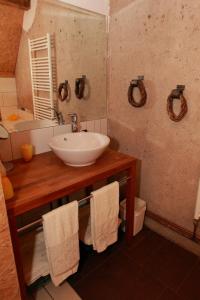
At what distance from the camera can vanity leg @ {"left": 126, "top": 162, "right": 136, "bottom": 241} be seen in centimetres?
156

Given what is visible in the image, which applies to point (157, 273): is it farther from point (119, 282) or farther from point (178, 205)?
point (178, 205)

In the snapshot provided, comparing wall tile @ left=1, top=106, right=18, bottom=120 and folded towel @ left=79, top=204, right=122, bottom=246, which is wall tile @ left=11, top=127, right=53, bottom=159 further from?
folded towel @ left=79, top=204, right=122, bottom=246

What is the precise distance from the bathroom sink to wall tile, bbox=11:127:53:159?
15cm

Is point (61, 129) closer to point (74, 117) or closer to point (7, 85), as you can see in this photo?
point (74, 117)

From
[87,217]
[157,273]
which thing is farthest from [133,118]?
[157,273]

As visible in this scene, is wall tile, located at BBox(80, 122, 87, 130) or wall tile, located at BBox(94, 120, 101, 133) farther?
wall tile, located at BBox(94, 120, 101, 133)

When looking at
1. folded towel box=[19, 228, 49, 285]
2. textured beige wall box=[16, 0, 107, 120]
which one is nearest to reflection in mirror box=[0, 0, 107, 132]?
textured beige wall box=[16, 0, 107, 120]

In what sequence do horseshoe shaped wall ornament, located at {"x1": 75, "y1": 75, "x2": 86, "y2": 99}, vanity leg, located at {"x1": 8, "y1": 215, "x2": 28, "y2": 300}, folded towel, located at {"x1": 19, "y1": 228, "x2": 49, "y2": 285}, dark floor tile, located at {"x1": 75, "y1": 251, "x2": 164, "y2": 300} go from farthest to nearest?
horseshoe shaped wall ornament, located at {"x1": 75, "y1": 75, "x2": 86, "y2": 99}, dark floor tile, located at {"x1": 75, "y1": 251, "x2": 164, "y2": 300}, folded towel, located at {"x1": 19, "y1": 228, "x2": 49, "y2": 285}, vanity leg, located at {"x1": 8, "y1": 215, "x2": 28, "y2": 300}

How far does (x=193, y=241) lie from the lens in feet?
5.38

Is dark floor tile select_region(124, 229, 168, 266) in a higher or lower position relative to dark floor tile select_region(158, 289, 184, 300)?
higher

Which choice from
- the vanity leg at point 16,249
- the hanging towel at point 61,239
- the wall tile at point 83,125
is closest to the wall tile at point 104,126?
the wall tile at point 83,125

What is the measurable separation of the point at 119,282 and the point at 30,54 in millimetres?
1718

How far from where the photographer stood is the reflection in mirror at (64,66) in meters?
1.43

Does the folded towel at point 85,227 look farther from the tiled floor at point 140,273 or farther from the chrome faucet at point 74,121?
the chrome faucet at point 74,121
